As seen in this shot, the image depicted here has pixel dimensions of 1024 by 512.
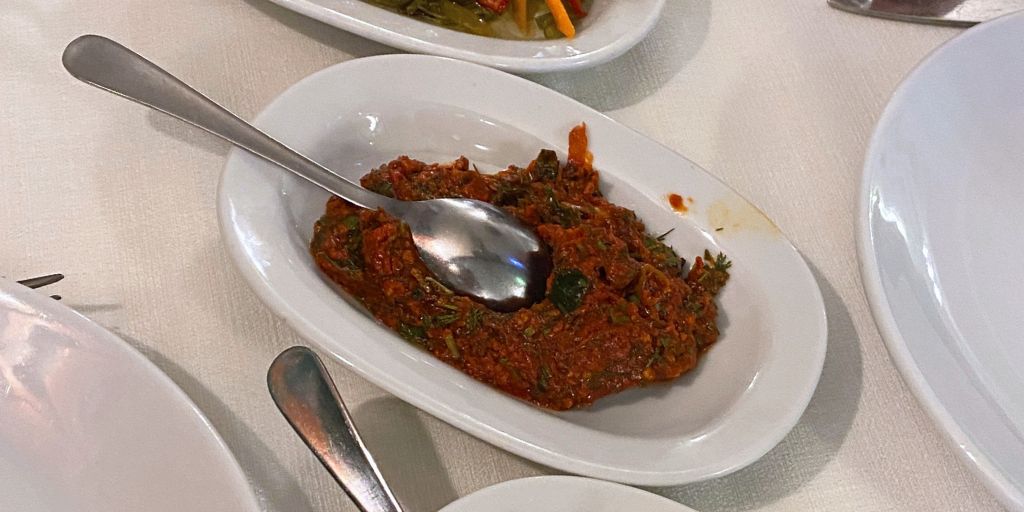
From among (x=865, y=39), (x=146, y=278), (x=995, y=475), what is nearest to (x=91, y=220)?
(x=146, y=278)

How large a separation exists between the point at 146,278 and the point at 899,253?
1093 millimetres

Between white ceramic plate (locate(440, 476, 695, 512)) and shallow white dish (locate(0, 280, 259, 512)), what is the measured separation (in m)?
0.29

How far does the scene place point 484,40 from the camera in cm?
139

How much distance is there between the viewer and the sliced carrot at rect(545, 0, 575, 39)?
1.44 m

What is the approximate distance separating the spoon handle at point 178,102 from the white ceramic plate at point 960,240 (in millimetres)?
735

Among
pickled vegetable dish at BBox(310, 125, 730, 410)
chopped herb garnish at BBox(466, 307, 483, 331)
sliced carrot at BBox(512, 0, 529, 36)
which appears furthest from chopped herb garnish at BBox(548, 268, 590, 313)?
sliced carrot at BBox(512, 0, 529, 36)

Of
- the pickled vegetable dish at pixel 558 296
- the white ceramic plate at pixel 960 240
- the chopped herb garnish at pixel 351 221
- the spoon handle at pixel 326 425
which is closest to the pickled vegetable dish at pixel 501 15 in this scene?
the pickled vegetable dish at pixel 558 296

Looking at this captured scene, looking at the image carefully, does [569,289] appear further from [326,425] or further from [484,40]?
[484,40]

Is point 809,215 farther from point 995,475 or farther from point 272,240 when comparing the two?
point 272,240

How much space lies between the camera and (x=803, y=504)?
104 centimetres

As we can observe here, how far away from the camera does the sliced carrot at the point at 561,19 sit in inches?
56.7

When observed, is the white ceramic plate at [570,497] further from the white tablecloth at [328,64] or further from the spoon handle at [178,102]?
the spoon handle at [178,102]

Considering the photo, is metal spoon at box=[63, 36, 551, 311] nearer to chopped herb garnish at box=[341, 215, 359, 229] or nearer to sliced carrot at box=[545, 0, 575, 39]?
chopped herb garnish at box=[341, 215, 359, 229]

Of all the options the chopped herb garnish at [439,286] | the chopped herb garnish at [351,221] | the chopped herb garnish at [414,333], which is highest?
the chopped herb garnish at [351,221]
